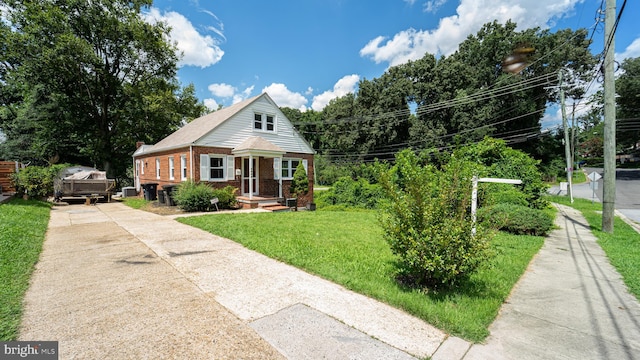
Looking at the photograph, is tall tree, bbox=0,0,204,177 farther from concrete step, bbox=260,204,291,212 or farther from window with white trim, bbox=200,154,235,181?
concrete step, bbox=260,204,291,212

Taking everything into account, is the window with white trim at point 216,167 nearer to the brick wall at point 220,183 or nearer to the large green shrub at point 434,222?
the brick wall at point 220,183

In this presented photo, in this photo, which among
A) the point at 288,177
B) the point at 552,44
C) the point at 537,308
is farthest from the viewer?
the point at 552,44

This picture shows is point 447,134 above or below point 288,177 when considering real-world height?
above

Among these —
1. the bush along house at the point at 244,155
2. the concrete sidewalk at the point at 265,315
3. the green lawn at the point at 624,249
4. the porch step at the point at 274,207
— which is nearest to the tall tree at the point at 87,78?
the bush along house at the point at 244,155

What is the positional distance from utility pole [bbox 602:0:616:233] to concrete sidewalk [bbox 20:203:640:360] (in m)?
5.57

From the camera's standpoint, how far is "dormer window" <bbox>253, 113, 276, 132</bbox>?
16547mm

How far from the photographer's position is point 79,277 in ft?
14.2

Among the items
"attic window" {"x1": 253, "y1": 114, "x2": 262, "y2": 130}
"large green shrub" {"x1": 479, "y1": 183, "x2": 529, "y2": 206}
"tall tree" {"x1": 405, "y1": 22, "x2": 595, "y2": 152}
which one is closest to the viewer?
"large green shrub" {"x1": 479, "y1": 183, "x2": 529, "y2": 206}

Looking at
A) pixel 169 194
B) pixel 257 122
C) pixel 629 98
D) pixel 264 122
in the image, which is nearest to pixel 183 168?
pixel 169 194

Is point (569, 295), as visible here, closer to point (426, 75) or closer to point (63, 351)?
point (63, 351)

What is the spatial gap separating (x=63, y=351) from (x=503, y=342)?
4.34m

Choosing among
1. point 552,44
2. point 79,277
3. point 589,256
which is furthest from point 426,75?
point 79,277

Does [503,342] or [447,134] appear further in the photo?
[447,134]

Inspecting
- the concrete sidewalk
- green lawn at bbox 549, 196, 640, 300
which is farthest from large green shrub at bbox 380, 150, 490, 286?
green lawn at bbox 549, 196, 640, 300
